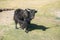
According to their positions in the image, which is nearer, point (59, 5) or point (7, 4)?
point (59, 5)

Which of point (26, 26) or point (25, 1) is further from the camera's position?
point (25, 1)

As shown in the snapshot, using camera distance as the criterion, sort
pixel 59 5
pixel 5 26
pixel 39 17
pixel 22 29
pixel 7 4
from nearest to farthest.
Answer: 1. pixel 22 29
2. pixel 5 26
3. pixel 39 17
4. pixel 59 5
5. pixel 7 4

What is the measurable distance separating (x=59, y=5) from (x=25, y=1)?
349 cm

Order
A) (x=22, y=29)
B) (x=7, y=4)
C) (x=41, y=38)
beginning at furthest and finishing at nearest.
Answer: (x=7, y=4) → (x=22, y=29) → (x=41, y=38)

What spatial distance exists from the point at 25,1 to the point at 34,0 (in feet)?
2.58

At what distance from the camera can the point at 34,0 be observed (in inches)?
742

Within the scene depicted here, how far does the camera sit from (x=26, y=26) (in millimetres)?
11219

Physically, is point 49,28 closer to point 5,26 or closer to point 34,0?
point 5,26

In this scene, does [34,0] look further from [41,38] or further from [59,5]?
[41,38]

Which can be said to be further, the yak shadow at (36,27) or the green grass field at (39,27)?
the yak shadow at (36,27)

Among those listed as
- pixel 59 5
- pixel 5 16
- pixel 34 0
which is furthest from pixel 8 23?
pixel 34 0

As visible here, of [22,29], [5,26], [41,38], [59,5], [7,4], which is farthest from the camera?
[7,4]

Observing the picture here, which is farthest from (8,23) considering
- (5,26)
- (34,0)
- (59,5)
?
(34,0)

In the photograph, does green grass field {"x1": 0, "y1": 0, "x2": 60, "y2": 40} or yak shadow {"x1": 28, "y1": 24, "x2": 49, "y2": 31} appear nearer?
green grass field {"x1": 0, "y1": 0, "x2": 60, "y2": 40}
